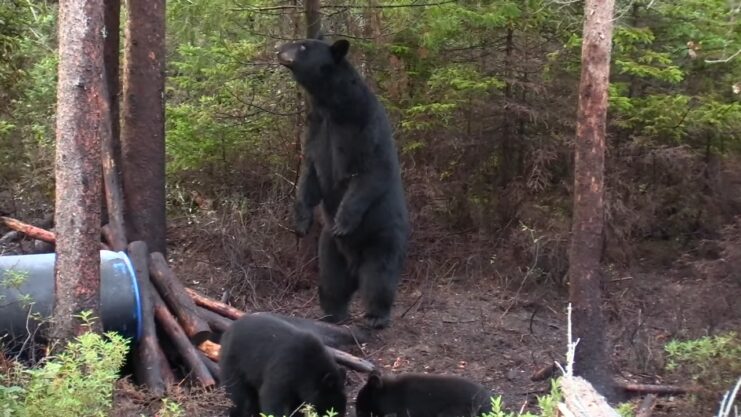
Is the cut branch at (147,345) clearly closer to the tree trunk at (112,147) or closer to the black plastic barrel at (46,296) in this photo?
the black plastic barrel at (46,296)

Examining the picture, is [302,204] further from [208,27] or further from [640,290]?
[640,290]

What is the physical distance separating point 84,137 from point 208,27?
5556mm

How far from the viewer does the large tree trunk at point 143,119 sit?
29.3 feet

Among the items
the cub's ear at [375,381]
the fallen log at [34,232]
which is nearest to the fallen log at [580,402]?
the cub's ear at [375,381]

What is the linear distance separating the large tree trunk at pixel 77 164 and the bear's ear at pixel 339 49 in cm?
308

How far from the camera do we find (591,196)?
6766 millimetres

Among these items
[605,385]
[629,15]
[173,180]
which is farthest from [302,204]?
[629,15]

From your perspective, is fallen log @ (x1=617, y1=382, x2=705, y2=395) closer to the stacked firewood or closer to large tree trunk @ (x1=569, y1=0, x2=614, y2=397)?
large tree trunk @ (x1=569, y1=0, x2=614, y2=397)

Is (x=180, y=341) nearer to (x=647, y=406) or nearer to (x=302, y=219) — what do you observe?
(x=302, y=219)

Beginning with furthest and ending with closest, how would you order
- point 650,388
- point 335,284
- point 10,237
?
point 10,237, point 335,284, point 650,388

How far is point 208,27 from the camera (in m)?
11.4

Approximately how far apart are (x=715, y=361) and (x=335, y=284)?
460cm

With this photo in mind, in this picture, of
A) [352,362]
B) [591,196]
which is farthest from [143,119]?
[591,196]

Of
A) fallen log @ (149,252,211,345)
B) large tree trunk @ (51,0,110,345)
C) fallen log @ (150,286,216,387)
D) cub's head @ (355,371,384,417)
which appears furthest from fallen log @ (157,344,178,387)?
cub's head @ (355,371,384,417)
